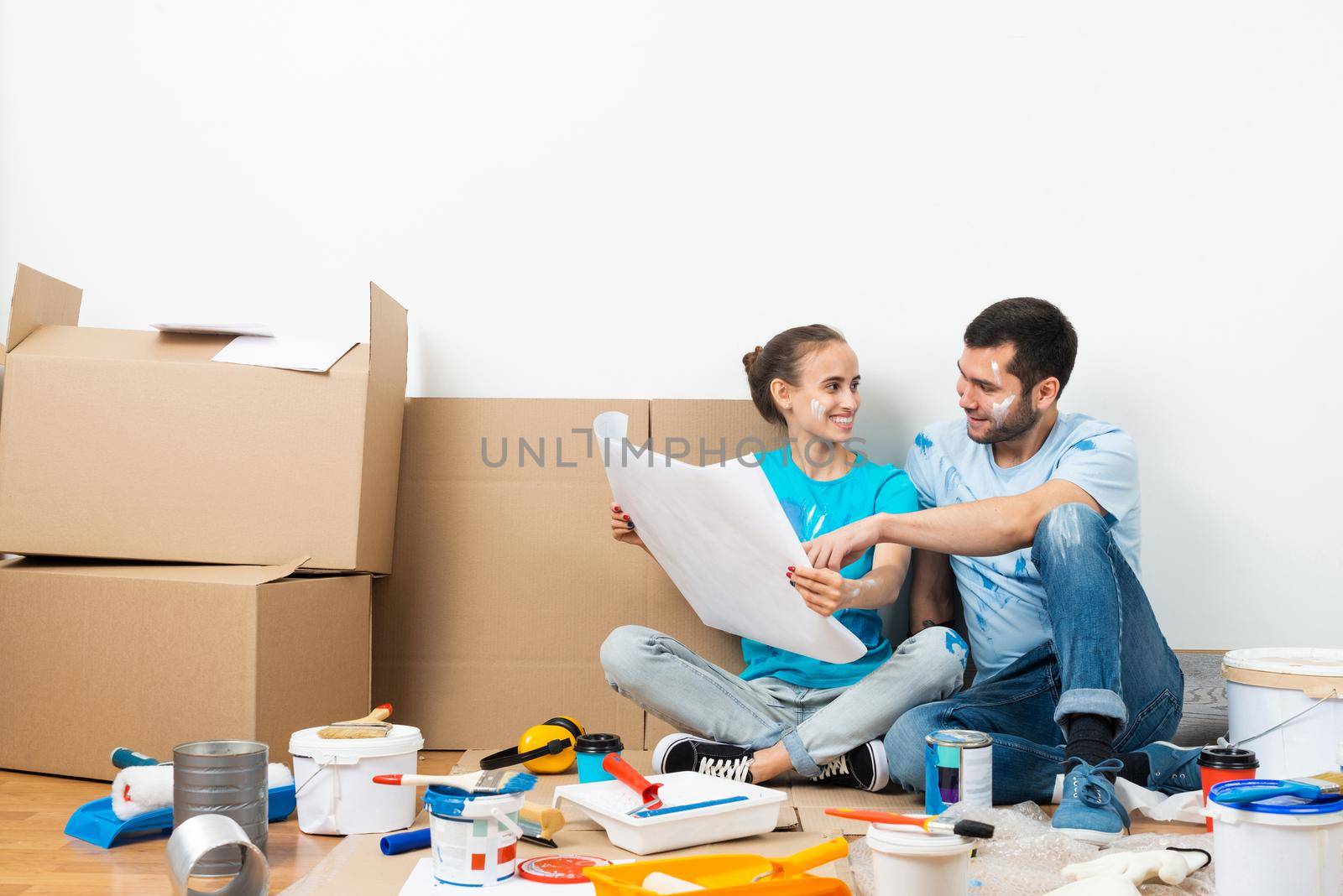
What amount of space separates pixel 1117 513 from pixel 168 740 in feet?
4.74

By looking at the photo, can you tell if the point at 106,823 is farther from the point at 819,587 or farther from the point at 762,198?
the point at 762,198

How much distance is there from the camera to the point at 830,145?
205 centimetres

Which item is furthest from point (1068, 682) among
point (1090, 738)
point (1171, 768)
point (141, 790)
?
point (141, 790)

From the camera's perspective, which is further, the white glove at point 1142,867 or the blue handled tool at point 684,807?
the blue handled tool at point 684,807

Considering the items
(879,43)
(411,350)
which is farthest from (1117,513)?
(411,350)

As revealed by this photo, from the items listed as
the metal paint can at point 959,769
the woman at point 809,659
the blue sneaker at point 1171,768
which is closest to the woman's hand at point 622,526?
the woman at point 809,659

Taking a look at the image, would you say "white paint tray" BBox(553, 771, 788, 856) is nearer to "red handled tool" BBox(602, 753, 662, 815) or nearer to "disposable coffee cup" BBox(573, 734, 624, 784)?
"red handled tool" BBox(602, 753, 662, 815)

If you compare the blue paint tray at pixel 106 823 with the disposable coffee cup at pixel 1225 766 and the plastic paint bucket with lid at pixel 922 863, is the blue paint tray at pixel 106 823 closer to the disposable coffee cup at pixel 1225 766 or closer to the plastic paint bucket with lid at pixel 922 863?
the plastic paint bucket with lid at pixel 922 863

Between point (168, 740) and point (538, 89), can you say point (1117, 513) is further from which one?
point (168, 740)

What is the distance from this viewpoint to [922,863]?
3.19 ft

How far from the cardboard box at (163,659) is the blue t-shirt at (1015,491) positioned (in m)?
1.00

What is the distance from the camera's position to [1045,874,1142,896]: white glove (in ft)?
3.30

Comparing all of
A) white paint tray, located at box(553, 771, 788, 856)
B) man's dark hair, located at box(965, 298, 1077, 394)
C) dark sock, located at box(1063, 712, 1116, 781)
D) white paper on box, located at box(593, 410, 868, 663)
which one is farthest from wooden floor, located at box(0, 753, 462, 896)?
man's dark hair, located at box(965, 298, 1077, 394)

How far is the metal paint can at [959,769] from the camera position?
1391 millimetres
